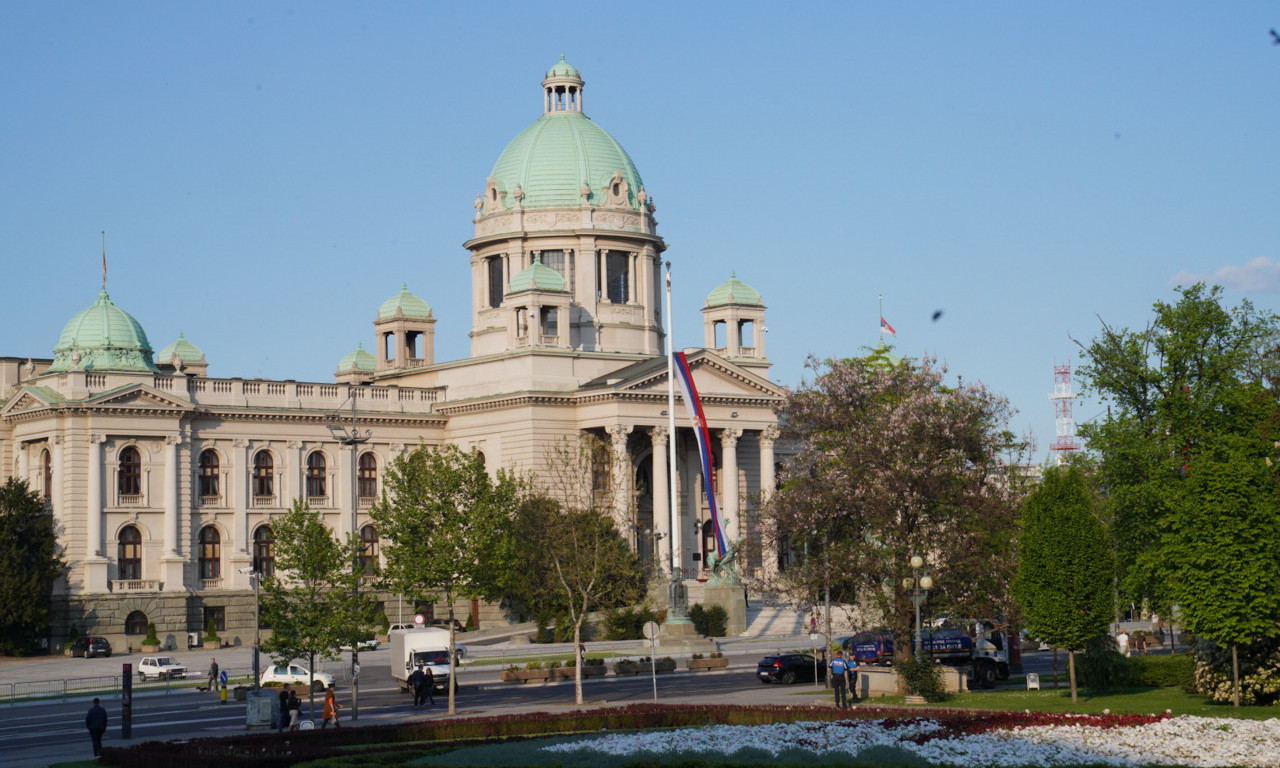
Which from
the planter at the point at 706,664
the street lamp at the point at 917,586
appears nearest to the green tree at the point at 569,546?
the planter at the point at 706,664

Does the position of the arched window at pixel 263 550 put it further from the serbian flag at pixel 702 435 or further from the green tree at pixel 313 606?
the green tree at pixel 313 606

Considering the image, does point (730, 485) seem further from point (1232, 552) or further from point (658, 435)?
point (1232, 552)

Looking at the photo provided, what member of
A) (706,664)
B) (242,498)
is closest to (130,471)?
(242,498)

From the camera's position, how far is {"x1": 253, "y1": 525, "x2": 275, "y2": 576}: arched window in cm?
9712

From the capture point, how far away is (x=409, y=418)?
338ft

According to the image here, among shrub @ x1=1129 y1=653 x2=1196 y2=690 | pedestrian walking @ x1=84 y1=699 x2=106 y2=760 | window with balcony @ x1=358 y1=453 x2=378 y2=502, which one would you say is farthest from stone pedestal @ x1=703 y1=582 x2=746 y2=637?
pedestrian walking @ x1=84 y1=699 x2=106 y2=760

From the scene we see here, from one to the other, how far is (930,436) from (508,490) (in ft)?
71.9

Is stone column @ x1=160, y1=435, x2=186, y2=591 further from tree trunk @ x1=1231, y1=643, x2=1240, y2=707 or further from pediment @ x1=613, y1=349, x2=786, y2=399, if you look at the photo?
tree trunk @ x1=1231, y1=643, x2=1240, y2=707

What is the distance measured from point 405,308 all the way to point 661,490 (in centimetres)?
2317

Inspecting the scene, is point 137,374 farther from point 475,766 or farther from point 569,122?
point 475,766

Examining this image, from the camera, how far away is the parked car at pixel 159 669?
75000 millimetres

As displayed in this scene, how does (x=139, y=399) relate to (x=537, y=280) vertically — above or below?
below

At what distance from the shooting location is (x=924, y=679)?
165 ft

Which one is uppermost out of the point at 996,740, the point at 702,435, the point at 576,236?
the point at 576,236
